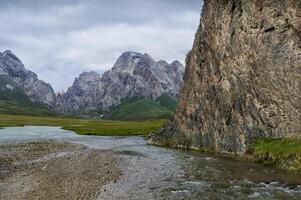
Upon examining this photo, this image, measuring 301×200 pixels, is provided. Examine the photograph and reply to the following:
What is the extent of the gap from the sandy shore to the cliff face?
24.9 metres

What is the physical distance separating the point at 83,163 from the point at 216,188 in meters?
28.8

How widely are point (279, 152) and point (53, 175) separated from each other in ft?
106

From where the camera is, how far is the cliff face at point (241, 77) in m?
67.9

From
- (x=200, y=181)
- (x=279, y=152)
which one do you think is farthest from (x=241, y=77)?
(x=200, y=181)

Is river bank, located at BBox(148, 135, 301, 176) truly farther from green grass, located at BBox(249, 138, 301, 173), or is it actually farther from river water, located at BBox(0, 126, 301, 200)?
river water, located at BBox(0, 126, 301, 200)

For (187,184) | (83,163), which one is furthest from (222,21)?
(187,184)

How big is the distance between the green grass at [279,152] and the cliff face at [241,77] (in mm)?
2193

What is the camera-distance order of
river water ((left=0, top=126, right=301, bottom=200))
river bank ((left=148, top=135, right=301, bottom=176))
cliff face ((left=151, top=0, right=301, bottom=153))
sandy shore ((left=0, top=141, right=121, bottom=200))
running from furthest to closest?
cliff face ((left=151, top=0, right=301, bottom=153)) → river bank ((left=148, top=135, right=301, bottom=176)) → sandy shore ((left=0, top=141, right=121, bottom=200)) → river water ((left=0, top=126, right=301, bottom=200))

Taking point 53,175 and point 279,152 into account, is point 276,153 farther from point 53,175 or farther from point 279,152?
point 53,175

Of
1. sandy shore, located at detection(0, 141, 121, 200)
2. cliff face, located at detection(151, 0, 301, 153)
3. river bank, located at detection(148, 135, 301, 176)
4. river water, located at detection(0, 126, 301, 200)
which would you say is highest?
cliff face, located at detection(151, 0, 301, 153)

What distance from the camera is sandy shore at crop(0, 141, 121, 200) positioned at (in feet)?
138

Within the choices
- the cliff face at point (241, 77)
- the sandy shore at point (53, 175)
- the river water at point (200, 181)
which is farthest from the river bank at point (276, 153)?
the sandy shore at point (53, 175)

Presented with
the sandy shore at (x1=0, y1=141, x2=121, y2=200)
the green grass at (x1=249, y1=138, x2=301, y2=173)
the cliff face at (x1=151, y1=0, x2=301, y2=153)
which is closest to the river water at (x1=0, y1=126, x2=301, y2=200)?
the sandy shore at (x1=0, y1=141, x2=121, y2=200)

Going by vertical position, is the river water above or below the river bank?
below
